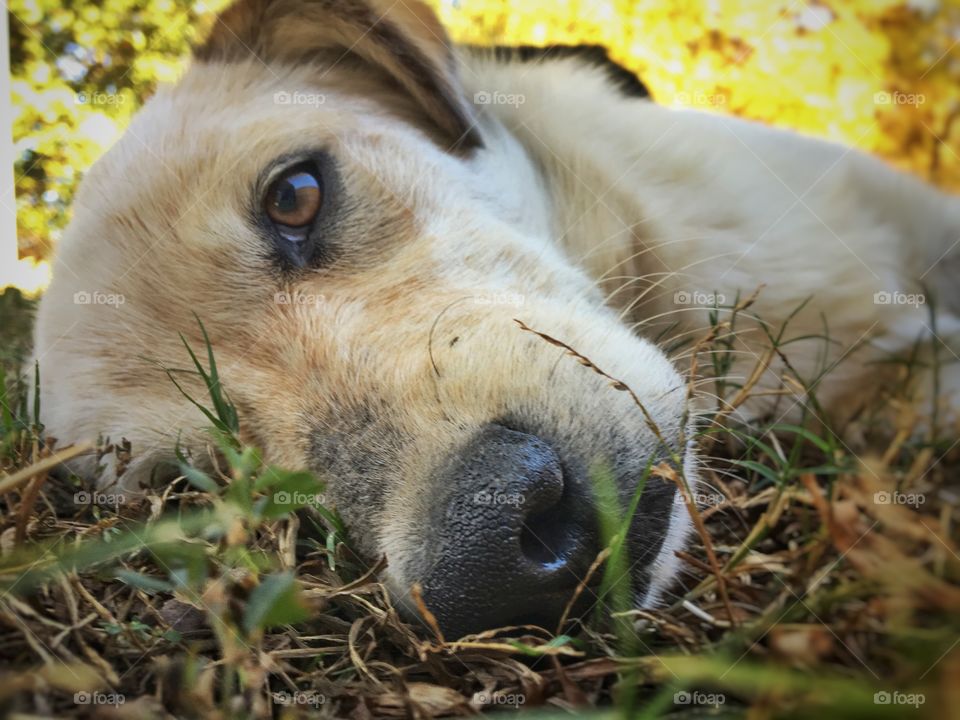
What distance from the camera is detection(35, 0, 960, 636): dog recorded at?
128 cm

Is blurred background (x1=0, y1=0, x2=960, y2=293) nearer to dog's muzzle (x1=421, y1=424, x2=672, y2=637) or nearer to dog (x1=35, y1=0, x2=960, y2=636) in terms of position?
dog (x1=35, y1=0, x2=960, y2=636)

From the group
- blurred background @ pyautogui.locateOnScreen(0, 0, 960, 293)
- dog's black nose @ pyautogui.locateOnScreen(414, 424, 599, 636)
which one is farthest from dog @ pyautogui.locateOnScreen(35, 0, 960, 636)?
blurred background @ pyautogui.locateOnScreen(0, 0, 960, 293)

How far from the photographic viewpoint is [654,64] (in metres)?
2.67

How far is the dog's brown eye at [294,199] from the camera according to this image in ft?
5.57

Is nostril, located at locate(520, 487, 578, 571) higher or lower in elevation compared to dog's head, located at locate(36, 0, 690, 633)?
lower

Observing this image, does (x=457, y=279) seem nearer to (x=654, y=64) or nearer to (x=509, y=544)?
(x=509, y=544)

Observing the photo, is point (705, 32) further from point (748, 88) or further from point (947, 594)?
point (947, 594)

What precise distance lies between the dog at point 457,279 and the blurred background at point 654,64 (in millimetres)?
208

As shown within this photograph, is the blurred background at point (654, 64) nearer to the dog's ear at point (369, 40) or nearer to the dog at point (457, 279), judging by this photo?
the dog's ear at point (369, 40)

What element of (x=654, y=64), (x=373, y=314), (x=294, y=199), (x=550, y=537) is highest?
(x=654, y=64)

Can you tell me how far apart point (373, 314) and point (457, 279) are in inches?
7.7

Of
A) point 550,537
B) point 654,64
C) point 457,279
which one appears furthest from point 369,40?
point 550,537

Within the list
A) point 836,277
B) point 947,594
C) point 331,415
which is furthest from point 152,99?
point 947,594

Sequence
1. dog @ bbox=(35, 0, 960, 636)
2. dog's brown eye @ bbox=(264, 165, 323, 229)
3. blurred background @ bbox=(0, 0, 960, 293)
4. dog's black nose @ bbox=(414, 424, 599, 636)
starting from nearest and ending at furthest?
1. dog's black nose @ bbox=(414, 424, 599, 636)
2. dog @ bbox=(35, 0, 960, 636)
3. dog's brown eye @ bbox=(264, 165, 323, 229)
4. blurred background @ bbox=(0, 0, 960, 293)
